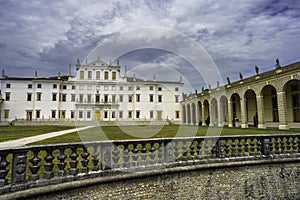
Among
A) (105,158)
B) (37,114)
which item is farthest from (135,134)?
(37,114)

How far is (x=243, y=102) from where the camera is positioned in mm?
23359

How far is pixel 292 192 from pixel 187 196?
3.57 meters

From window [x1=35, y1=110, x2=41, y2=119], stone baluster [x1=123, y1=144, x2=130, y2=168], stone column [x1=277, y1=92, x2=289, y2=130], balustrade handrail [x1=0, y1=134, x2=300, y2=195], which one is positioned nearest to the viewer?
balustrade handrail [x1=0, y1=134, x2=300, y2=195]

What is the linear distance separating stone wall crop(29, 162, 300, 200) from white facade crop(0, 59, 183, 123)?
38.9m

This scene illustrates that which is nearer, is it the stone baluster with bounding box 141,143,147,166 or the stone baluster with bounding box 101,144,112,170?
the stone baluster with bounding box 101,144,112,170

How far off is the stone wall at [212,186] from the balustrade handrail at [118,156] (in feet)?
1.00

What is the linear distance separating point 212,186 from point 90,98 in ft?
138

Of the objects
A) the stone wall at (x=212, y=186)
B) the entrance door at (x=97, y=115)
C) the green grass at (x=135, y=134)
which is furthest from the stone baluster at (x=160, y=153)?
the entrance door at (x=97, y=115)

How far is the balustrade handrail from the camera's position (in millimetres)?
3551

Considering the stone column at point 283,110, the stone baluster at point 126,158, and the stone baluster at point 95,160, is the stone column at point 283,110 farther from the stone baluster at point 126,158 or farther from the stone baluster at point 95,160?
the stone baluster at point 95,160

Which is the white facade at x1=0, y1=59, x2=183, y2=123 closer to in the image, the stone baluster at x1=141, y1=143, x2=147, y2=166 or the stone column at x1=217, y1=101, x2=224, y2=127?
the stone column at x1=217, y1=101, x2=224, y2=127

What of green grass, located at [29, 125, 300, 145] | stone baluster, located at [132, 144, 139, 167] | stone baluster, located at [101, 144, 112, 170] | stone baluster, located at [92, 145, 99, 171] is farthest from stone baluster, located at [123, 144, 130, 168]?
green grass, located at [29, 125, 300, 145]

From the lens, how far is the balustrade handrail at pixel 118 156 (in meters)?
3.55

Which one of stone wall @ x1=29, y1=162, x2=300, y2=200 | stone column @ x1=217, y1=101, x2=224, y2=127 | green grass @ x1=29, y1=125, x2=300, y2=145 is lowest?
stone wall @ x1=29, y1=162, x2=300, y2=200
